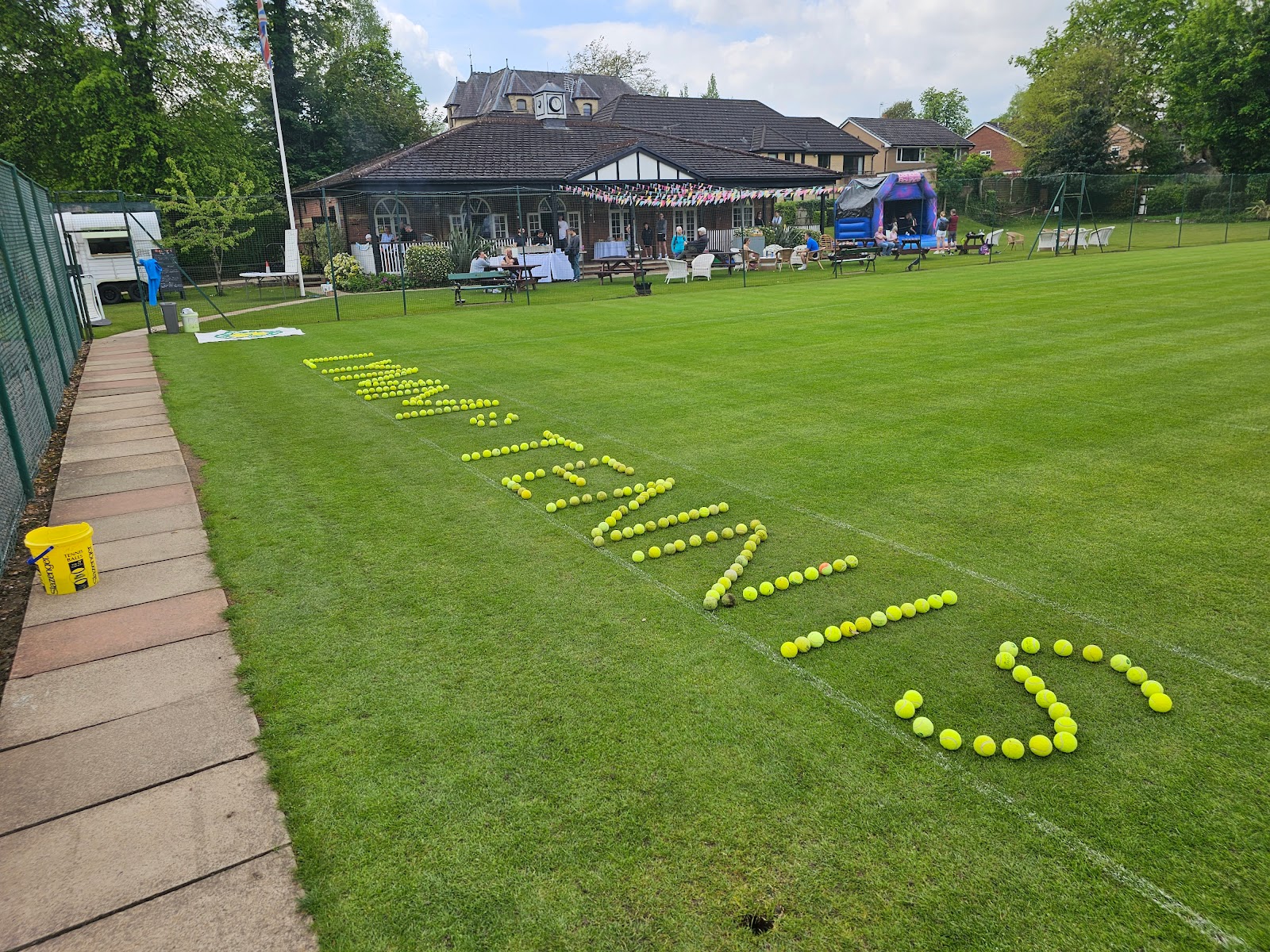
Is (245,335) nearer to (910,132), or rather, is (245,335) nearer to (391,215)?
(391,215)

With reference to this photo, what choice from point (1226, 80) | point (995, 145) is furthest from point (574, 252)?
point (995, 145)

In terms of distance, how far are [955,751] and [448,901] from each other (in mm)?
1970

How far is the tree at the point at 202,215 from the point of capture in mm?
24953

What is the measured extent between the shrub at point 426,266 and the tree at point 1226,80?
1826 inches

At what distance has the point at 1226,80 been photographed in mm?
43781

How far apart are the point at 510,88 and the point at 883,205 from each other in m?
43.9

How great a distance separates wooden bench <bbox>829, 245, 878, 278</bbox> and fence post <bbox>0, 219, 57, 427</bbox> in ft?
74.4

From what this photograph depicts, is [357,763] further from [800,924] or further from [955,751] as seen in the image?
[955,751]

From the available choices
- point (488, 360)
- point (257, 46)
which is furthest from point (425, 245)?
point (257, 46)

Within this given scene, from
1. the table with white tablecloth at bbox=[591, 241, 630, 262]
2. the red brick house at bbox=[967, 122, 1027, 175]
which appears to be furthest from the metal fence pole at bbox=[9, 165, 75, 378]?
the red brick house at bbox=[967, 122, 1027, 175]

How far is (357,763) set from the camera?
3.02m

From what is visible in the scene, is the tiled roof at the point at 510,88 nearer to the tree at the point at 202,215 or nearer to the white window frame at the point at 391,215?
the white window frame at the point at 391,215

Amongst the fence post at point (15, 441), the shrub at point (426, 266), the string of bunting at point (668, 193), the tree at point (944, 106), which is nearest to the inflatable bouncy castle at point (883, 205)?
the string of bunting at point (668, 193)

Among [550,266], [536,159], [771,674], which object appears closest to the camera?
[771,674]
